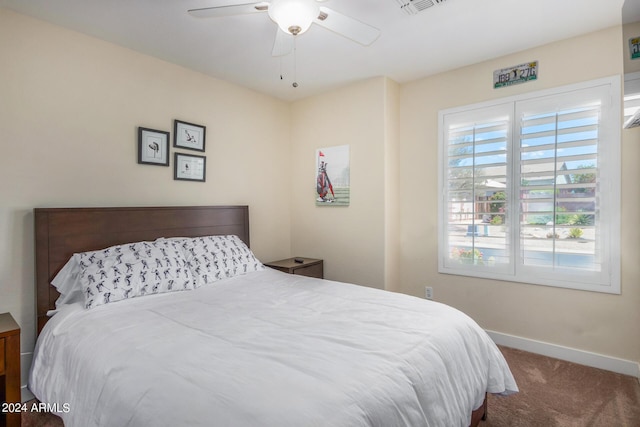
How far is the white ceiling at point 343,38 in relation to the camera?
2.14m

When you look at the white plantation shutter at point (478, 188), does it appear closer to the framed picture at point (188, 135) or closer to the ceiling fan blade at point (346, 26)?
the ceiling fan blade at point (346, 26)

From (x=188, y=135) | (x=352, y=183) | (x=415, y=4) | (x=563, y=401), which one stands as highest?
(x=415, y=4)

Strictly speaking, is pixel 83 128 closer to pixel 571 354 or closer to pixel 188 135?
pixel 188 135

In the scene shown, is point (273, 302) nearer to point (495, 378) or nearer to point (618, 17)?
point (495, 378)

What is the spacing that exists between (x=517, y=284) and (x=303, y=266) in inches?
78.9

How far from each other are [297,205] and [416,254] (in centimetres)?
152

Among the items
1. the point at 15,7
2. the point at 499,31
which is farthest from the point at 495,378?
the point at 15,7

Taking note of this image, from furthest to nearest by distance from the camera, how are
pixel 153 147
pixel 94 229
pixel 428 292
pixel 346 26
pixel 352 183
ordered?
pixel 352 183
pixel 428 292
pixel 153 147
pixel 94 229
pixel 346 26

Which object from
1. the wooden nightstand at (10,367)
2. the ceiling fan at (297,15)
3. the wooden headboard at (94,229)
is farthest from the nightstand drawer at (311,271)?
the ceiling fan at (297,15)

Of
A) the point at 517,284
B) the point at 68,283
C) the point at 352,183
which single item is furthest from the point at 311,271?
the point at 68,283

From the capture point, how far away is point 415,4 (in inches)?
82.2

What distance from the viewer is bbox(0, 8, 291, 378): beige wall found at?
84.7 inches

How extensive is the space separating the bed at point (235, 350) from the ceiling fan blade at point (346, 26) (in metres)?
1.62

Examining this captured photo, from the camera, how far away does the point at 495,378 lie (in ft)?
5.69
